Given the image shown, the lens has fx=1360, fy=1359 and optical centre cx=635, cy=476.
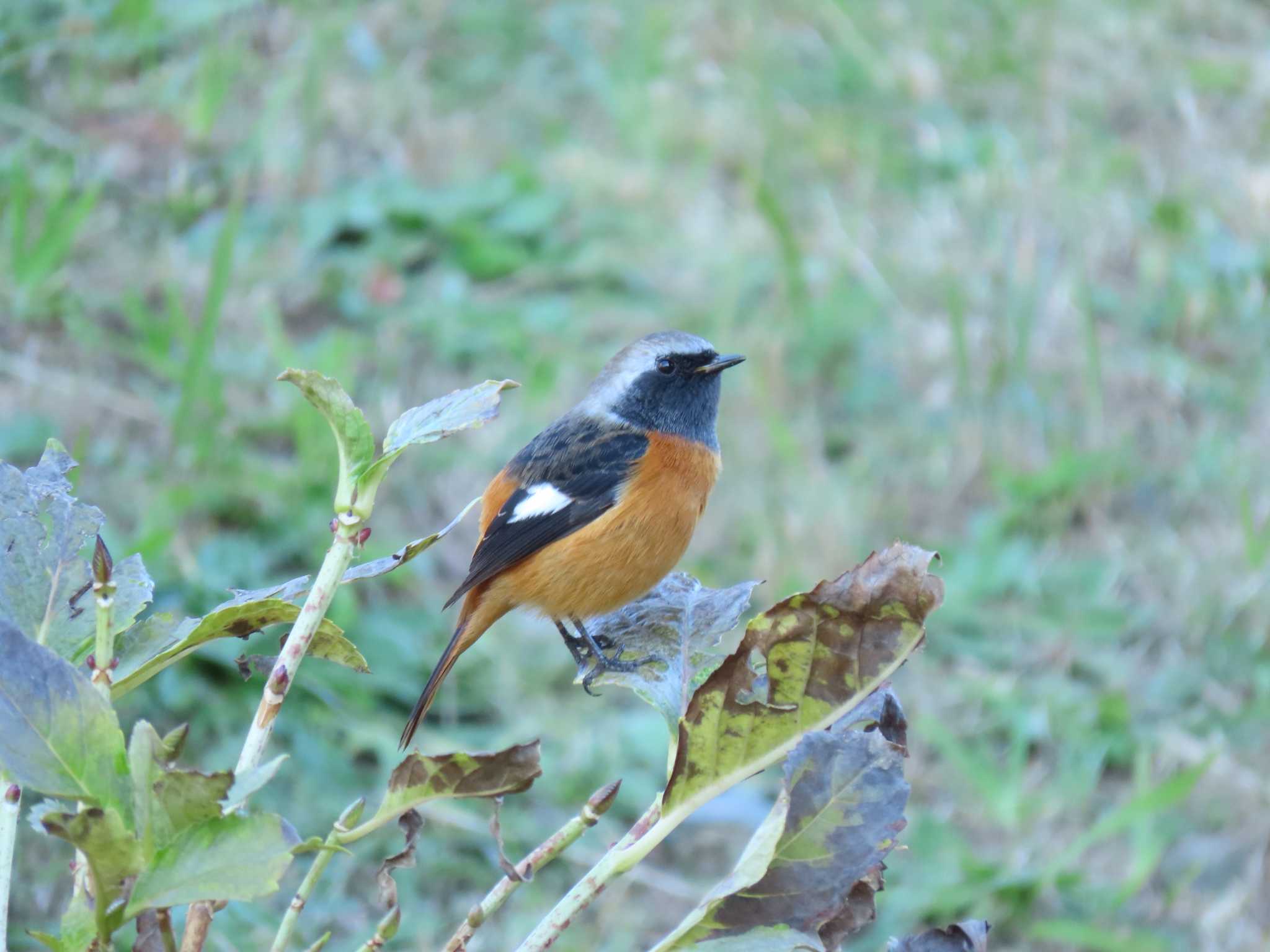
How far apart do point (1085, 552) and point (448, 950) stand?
186 inches

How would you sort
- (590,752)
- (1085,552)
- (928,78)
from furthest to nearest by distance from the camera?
(928,78) < (1085,552) < (590,752)

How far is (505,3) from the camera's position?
7859 mm

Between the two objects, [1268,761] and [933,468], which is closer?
[1268,761]

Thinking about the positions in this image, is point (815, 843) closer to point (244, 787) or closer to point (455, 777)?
point (455, 777)

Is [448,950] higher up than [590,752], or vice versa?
[448,950]

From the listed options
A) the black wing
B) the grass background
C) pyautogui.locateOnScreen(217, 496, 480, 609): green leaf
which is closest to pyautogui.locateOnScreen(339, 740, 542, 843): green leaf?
pyautogui.locateOnScreen(217, 496, 480, 609): green leaf

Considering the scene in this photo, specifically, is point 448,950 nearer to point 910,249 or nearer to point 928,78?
point 910,249

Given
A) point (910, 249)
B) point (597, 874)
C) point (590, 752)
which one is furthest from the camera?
point (910, 249)

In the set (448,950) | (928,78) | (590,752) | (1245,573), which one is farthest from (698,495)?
(928,78)

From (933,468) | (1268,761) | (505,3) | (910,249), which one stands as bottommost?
(1268,761)

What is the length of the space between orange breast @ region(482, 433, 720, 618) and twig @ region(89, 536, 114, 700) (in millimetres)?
2039

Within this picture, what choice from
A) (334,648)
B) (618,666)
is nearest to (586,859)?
(618,666)

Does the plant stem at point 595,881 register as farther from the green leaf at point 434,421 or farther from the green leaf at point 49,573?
the green leaf at point 49,573

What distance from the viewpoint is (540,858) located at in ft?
3.75
